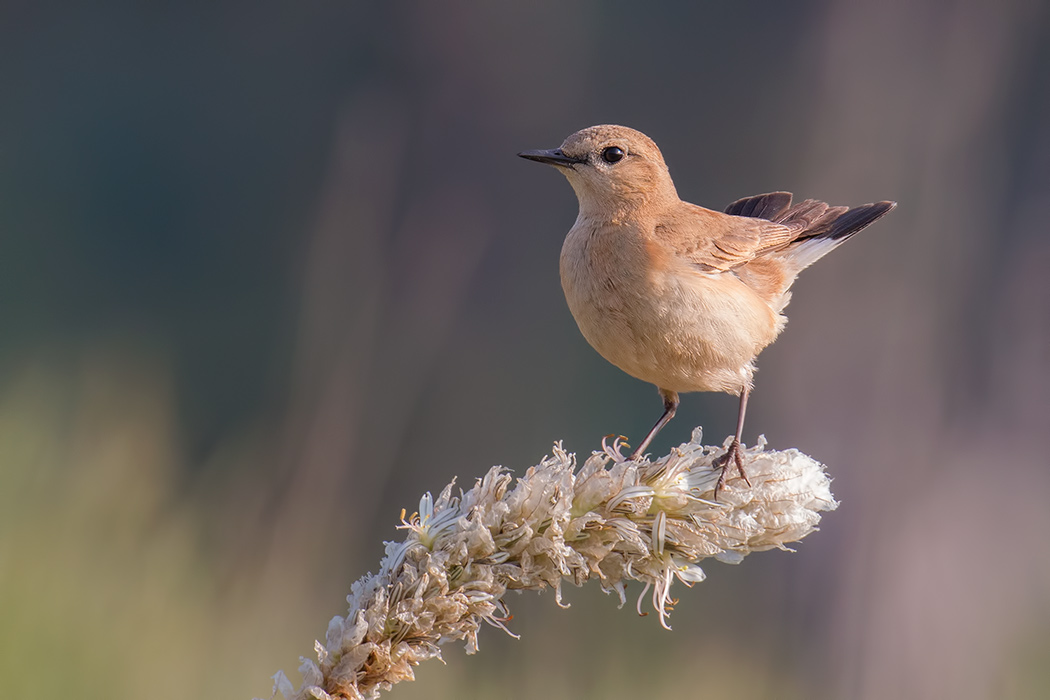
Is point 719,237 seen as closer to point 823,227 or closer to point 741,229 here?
point 741,229

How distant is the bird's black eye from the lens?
232cm

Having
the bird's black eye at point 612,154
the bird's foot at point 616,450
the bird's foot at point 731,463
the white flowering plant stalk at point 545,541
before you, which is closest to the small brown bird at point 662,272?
the bird's black eye at point 612,154

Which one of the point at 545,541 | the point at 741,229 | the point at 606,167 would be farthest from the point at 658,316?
the point at 545,541

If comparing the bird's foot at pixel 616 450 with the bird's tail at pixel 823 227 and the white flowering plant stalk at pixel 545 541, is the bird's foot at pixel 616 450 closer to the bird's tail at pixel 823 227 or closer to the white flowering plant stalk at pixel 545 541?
the white flowering plant stalk at pixel 545 541

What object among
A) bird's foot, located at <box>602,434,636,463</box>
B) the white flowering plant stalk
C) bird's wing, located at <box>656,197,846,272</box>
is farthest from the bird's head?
the white flowering plant stalk

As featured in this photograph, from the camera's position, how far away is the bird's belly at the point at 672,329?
2.05 metres

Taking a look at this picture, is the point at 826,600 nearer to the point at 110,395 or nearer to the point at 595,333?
the point at 595,333

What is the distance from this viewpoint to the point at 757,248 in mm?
2508

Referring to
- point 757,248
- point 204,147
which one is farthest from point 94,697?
point 204,147

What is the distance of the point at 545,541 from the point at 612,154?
1.28 meters

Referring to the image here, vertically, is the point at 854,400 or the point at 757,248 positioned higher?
the point at 757,248

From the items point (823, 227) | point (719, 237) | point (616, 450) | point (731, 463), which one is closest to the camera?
point (731, 463)

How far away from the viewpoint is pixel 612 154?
2.32m

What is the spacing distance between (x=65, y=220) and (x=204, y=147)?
4.85 ft
